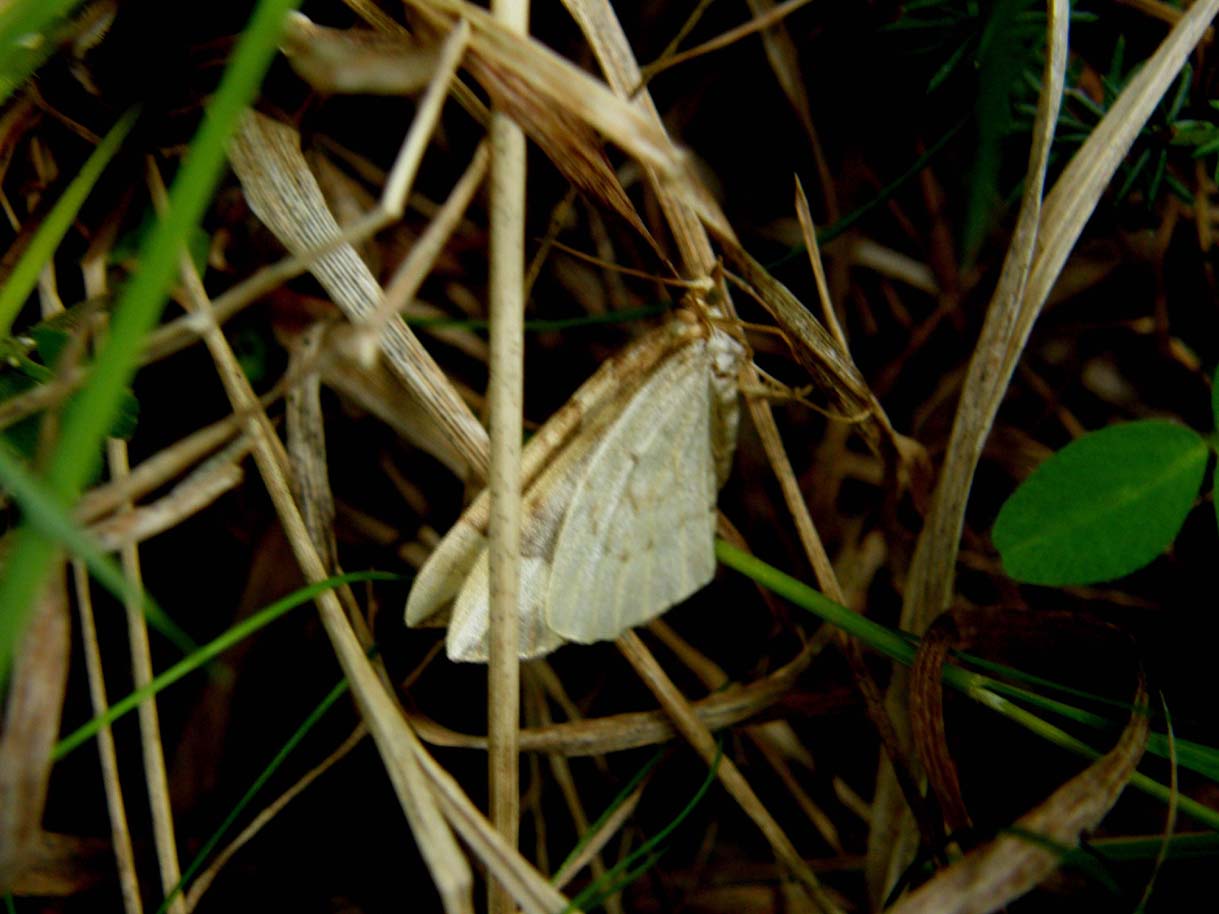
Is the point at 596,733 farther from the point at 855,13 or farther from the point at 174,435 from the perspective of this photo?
the point at 855,13

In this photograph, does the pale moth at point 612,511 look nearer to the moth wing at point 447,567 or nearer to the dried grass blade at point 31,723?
the moth wing at point 447,567

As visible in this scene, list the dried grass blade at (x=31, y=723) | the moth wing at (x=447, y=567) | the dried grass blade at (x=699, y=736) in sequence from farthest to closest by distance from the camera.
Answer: the dried grass blade at (x=699, y=736)
the moth wing at (x=447, y=567)
the dried grass blade at (x=31, y=723)

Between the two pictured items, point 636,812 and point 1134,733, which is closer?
point 1134,733

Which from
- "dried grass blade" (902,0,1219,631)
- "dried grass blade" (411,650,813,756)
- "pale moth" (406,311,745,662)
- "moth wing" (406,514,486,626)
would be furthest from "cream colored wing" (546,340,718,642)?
"dried grass blade" (902,0,1219,631)

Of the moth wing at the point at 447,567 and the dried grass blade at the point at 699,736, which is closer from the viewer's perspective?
the moth wing at the point at 447,567

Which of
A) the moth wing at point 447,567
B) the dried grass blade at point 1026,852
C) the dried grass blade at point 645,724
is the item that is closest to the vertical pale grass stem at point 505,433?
the moth wing at point 447,567

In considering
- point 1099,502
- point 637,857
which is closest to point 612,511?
point 637,857

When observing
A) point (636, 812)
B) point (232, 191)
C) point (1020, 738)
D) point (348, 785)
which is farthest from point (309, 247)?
point (1020, 738)
